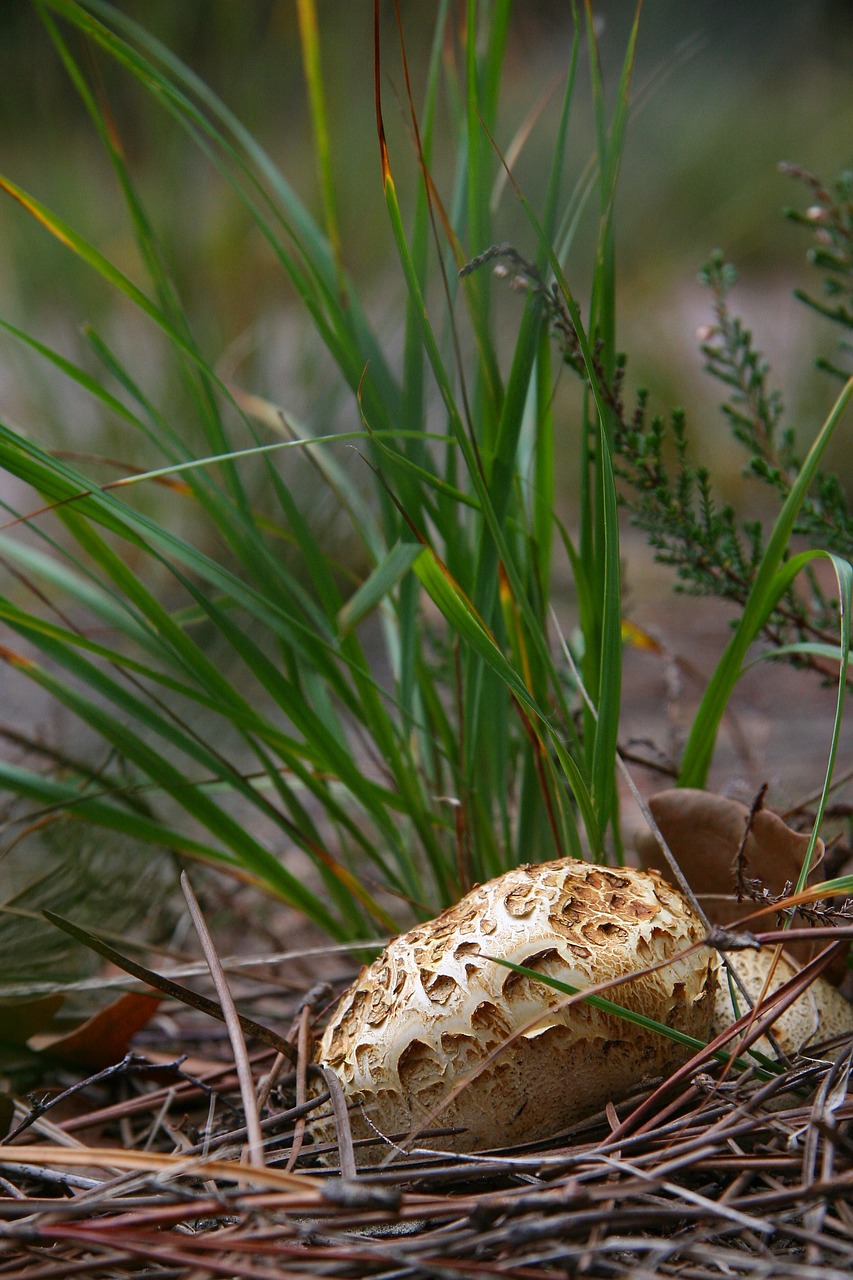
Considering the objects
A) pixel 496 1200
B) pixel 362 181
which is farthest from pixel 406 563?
pixel 362 181

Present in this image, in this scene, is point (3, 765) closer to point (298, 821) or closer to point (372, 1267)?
point (298, 821)

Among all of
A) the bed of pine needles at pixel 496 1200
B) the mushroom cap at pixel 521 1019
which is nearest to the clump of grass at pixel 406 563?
the mushroom cap at pixel 521 1019

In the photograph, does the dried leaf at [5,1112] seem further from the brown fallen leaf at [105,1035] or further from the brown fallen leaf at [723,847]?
the brown fallen leaf at [723,847]

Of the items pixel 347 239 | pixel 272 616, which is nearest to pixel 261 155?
pixel 272 616

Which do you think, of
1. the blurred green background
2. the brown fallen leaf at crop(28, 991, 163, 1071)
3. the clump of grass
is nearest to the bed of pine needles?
the brown fallen leaf at crop(28, 991, 163, 1071)

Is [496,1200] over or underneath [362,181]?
underneath

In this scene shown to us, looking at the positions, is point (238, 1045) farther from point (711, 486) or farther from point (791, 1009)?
point (711, 486)
